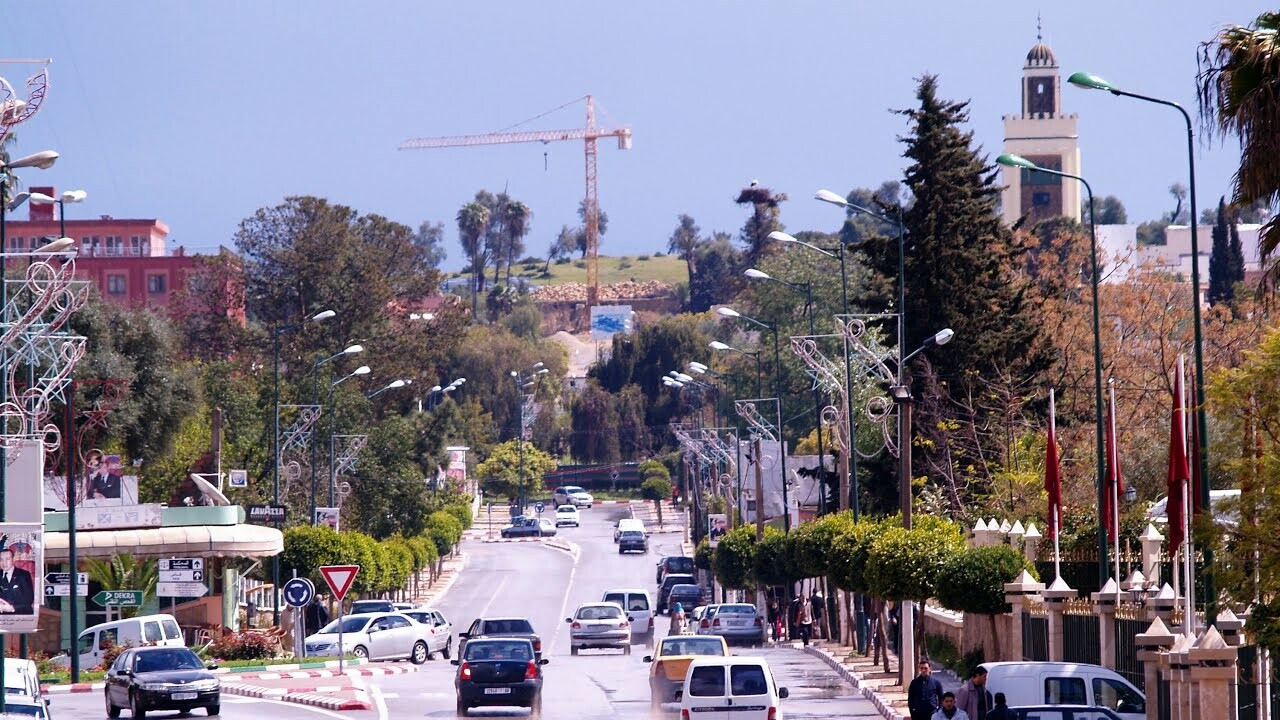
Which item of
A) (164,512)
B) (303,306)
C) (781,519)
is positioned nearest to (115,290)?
(303,306)

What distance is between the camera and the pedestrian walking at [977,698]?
911 inches

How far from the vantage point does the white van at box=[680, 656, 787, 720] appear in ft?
78.3

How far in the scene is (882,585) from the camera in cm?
3394

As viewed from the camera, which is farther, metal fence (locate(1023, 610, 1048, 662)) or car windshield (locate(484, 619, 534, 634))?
car windshield (locate(484, 619, 534, 634))

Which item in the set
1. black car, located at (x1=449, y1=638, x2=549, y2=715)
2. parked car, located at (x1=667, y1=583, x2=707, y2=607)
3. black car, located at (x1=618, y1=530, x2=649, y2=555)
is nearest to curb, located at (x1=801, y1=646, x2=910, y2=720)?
black car, located at (x1=449, y1=638, x2=549, y2=715)

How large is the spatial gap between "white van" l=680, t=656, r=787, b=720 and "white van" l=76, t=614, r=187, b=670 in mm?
19985

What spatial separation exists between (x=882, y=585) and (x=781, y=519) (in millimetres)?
54981

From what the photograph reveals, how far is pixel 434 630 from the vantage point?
171 feet

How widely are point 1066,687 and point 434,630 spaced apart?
3138 cm

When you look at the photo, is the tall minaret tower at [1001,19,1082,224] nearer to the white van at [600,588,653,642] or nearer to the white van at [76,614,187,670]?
the white van at [600,588,653,642]

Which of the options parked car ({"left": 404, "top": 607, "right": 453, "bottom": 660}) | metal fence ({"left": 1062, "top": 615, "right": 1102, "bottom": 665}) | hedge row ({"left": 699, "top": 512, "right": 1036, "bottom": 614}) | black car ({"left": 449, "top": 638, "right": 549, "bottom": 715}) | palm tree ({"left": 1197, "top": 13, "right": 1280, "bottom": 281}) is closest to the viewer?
palm tree ({"left": 1197, "top": 13, "right": 1280, "bottom": 281})

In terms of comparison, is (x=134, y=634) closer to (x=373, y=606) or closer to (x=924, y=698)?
(x=373, y=606)

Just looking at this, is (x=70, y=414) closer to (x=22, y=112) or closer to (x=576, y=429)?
(x=22, y=112)

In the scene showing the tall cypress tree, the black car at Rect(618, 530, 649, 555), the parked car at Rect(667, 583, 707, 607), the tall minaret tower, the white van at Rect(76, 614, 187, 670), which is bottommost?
the black car at Rect(618, 530, 649, 555)
